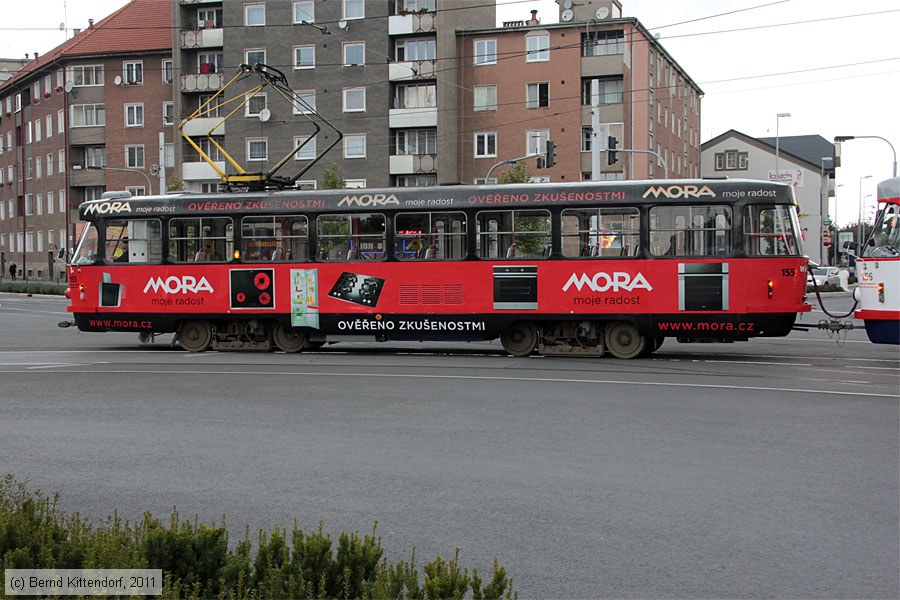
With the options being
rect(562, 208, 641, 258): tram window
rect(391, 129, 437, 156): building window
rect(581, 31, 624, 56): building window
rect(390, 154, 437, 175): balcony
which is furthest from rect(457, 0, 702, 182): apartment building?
rect(562, 208, 641, 258): tram window

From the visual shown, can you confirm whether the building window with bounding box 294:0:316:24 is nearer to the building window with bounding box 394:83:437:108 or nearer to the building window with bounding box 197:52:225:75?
the building window with bounding box 197:52:225:75

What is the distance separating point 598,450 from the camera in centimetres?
909

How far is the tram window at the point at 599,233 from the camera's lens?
18.1 metres

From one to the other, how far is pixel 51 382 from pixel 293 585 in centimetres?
1150

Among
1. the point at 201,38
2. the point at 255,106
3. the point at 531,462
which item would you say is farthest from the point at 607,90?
the point at 531,462

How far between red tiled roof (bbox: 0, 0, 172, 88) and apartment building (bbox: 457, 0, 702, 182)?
22.0 metres

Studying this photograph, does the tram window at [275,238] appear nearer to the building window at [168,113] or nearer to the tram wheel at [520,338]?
the tram wheel at [520,338]

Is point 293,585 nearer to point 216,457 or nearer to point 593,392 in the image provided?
point 216,457

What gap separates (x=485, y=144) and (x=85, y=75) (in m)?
30.2

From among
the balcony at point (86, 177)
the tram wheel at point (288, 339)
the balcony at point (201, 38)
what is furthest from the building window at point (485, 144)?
the tram wheel at point (288, 339)

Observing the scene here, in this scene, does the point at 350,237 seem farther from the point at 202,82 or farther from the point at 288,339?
the point at 202,82

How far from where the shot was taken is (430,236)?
19078 millimetres

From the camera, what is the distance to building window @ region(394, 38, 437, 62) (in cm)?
5484

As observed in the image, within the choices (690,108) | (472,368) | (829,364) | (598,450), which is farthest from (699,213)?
(690,108)
